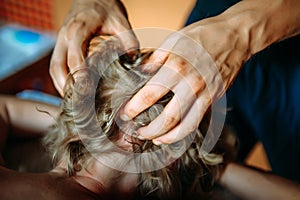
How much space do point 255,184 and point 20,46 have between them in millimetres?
1590

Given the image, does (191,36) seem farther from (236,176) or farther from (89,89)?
(236,176)

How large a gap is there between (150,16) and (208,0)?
1065mm

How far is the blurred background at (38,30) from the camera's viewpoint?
184 cm

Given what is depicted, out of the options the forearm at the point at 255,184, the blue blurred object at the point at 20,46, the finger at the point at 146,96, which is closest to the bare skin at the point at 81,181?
the forearm at the point at 255,184

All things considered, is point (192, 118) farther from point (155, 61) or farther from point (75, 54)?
point (75, 54)

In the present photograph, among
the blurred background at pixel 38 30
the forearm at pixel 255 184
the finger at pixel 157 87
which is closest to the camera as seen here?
the finger at pixel 157 87

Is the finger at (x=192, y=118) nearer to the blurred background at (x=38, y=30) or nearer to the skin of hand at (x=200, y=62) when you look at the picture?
the skin of hand at (x=200, y=62)

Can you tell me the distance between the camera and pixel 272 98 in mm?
1005

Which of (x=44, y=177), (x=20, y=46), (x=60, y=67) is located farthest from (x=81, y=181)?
(x=20, y=46)

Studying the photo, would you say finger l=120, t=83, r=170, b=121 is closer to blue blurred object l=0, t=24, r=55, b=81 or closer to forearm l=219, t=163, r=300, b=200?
forearm l=219, t=163, r=300, b=200

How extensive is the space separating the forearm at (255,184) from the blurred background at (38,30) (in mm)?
848

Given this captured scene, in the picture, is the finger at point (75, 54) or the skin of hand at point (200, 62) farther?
the finger at point (75, 54)

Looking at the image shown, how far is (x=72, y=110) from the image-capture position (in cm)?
79

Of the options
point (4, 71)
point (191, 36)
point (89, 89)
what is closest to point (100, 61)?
point (89, 89)
